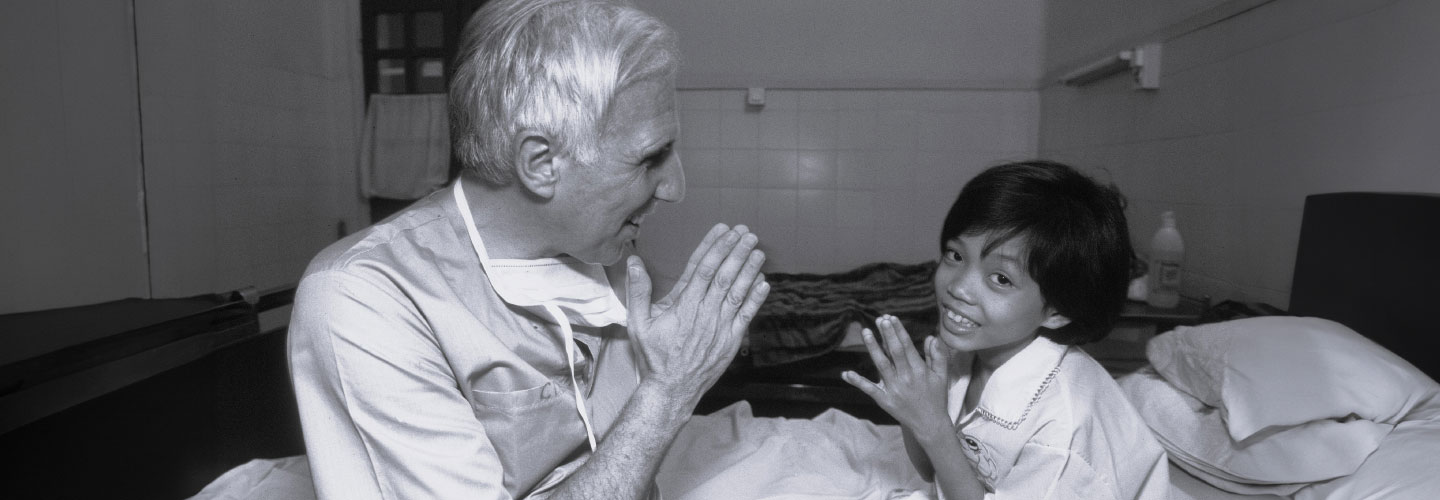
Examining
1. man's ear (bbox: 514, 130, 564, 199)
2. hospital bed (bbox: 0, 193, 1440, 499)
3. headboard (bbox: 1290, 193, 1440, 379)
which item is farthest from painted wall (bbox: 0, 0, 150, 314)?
headboard (bbox: 1290, 193, 1440, 379)

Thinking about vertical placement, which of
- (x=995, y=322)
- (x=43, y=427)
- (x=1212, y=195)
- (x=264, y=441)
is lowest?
(x=264, y=441)

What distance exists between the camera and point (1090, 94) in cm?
364

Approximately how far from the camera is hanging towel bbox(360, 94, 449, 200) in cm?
420

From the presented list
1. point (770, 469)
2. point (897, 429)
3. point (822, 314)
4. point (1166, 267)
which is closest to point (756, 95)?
point (822, 314)

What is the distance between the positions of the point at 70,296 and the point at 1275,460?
10.4ft

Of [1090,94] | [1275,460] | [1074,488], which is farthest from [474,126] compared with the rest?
[1090,94]

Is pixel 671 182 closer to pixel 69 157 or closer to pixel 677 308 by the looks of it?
pixel 677 308

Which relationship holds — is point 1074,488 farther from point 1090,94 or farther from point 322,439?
point 1090,94

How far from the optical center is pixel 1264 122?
2309 mm

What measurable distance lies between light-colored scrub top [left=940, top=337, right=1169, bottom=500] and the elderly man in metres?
0.50

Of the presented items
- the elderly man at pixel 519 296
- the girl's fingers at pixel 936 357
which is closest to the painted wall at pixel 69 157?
the elderly man at pixel 519 296

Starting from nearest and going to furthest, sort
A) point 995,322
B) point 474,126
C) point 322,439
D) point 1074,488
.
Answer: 1. point 322,439
2. point 474,126
3. point 1074,488
4. point 995,322

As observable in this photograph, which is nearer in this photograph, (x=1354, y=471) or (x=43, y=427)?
(x=43, y=427)

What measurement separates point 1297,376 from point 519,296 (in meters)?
1.26
